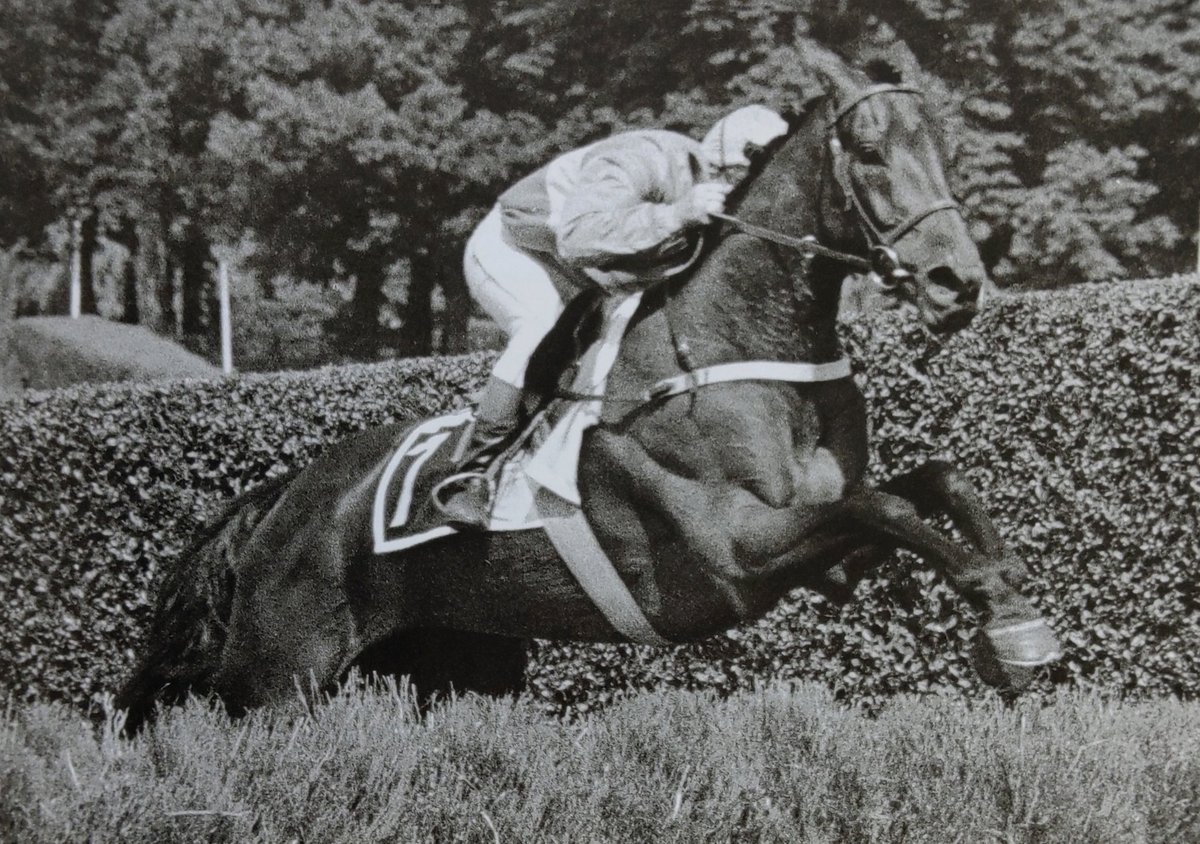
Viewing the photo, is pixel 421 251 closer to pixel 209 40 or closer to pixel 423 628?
pixel 209 40

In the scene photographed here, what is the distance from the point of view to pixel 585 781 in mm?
3111

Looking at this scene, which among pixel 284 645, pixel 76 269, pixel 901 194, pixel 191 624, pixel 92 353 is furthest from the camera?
pixel 92 353

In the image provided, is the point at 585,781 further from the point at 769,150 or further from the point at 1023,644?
the point at 769,150

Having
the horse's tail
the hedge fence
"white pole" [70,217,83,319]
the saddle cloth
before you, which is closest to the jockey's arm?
the saddle cloth

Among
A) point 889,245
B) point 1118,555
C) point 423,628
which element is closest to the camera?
point 889,245

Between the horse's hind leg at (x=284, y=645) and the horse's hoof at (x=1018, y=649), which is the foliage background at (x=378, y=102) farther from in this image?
the horse's hoof at (x=1018, y=649)

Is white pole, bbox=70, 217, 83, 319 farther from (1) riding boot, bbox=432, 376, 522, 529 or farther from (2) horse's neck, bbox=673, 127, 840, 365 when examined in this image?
(2) horse's neck, bbox=673, 127, 840, 365

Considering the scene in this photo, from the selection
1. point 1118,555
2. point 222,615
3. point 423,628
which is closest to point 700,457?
point 423,628

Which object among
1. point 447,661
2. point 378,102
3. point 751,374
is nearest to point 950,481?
point 751,374

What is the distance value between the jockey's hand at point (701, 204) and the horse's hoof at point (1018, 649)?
52.6 inches

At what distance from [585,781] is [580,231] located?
1.58 metres

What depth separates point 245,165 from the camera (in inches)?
202

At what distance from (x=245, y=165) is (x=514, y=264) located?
2.24 metres

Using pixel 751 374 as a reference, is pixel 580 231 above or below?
above
